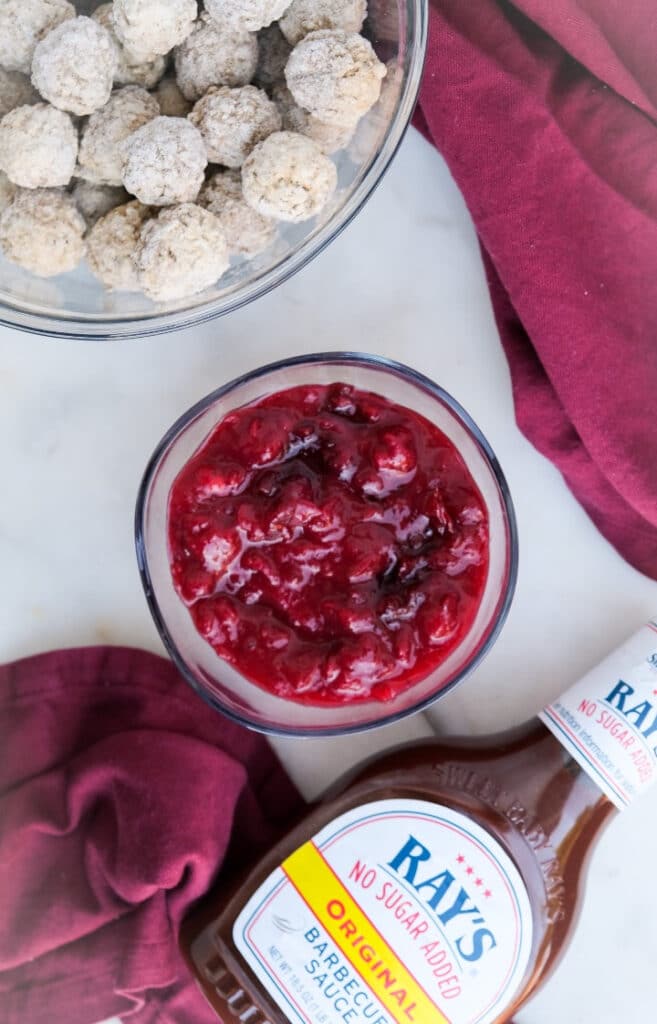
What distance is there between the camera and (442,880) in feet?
3.19

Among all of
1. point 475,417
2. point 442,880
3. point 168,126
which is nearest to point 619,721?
point 442,880

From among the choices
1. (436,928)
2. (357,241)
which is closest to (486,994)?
(436,928)

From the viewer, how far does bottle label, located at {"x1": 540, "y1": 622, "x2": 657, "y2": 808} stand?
0.92 meters

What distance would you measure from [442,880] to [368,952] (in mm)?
100

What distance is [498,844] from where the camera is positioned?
100 cm

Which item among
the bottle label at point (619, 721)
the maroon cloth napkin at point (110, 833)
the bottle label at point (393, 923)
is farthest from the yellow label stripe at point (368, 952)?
the bottle label at point (619, 721)

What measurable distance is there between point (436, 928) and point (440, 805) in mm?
116

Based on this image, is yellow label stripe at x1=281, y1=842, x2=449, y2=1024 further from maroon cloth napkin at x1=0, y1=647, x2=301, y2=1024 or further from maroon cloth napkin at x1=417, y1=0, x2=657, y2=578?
maroon cloth napkin at x1=417, y1=0, x2=657, y2=578

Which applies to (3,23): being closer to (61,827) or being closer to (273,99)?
(273,99)

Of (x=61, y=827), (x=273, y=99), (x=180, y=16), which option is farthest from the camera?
(x=61, y=827)

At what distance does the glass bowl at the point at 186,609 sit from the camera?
1012 millimetres

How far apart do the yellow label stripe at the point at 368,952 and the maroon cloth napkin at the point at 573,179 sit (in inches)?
20.6

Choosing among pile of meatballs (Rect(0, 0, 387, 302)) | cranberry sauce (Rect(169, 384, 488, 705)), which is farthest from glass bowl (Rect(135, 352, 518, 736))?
pile of meatballs (Rect(0, 0, 387, 302))

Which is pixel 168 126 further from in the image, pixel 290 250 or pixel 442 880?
pixel 442 880
